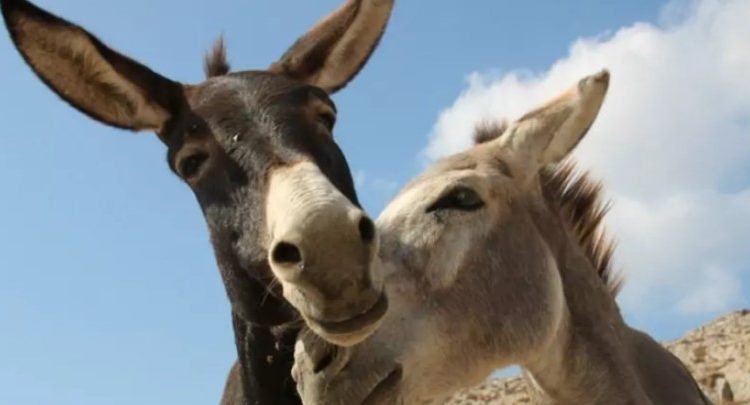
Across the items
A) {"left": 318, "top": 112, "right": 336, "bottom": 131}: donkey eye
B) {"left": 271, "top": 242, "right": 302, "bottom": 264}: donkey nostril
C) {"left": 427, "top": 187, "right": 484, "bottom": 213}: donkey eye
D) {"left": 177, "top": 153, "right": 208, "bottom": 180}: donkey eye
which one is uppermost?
{"left": 318, "top": 112, "right": 336, "bottom": 131}: donkey eye

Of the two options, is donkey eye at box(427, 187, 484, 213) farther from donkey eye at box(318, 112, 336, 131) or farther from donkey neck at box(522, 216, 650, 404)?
donkey eye at box(318, 112, 336, 131)

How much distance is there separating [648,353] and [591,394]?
496 millimetres

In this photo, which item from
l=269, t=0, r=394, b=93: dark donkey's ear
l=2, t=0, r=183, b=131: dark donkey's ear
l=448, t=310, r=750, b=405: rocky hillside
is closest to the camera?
l=2, t=0, r=183, b=131: dark donkey's ear

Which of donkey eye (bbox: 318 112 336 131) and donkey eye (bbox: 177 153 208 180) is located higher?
donkey eye (bbox: 318 112 336 131)

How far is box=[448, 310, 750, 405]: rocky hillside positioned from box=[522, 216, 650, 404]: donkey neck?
899cm

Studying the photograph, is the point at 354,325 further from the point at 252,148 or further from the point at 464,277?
the point at 252,148

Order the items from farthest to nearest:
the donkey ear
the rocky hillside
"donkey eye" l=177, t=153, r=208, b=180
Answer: the rocky hillside, "donkey eye" l=177, t=153, r=208, b=180, the donkey ear

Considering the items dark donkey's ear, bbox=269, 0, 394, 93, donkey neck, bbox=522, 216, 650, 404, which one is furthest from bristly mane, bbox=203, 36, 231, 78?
donkey neck, bbox=522, 216, 650, 404

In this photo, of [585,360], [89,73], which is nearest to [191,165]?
[89,73]

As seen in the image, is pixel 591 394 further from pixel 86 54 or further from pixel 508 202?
pixel 86 54

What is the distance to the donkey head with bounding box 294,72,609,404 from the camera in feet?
13.8

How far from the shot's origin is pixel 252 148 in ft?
16.3

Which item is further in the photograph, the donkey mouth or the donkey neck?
the donkey neck

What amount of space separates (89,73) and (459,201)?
2.31 metres
